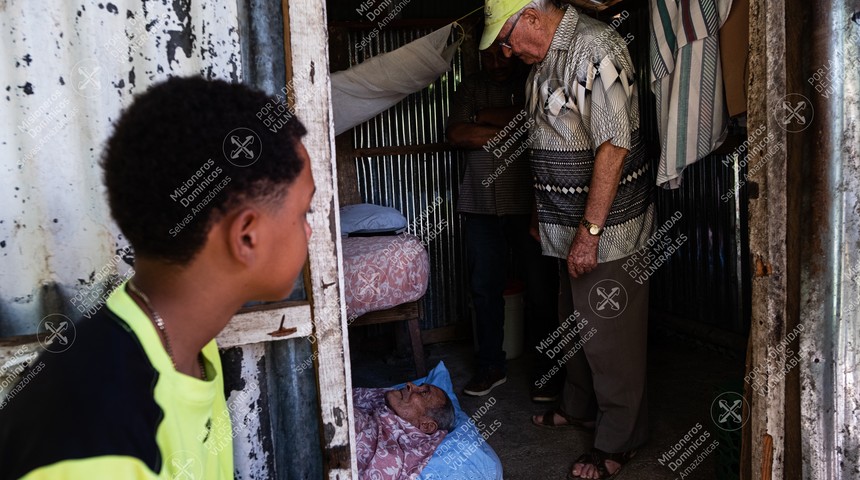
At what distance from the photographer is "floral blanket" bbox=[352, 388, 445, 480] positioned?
102 inches

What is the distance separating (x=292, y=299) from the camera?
1.76m

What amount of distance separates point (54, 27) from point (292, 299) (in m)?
0.88

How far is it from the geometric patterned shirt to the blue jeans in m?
1.00

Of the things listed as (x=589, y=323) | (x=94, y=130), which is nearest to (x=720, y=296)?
(x=589, y=323)

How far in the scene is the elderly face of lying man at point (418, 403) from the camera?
9.72 feet

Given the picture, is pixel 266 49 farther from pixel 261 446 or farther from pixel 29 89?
pixel 261 446

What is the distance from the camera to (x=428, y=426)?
2.93 meters

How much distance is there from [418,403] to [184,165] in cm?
229

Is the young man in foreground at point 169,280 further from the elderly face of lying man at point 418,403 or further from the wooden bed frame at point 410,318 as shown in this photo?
the wooden bed frame at point 410,318
